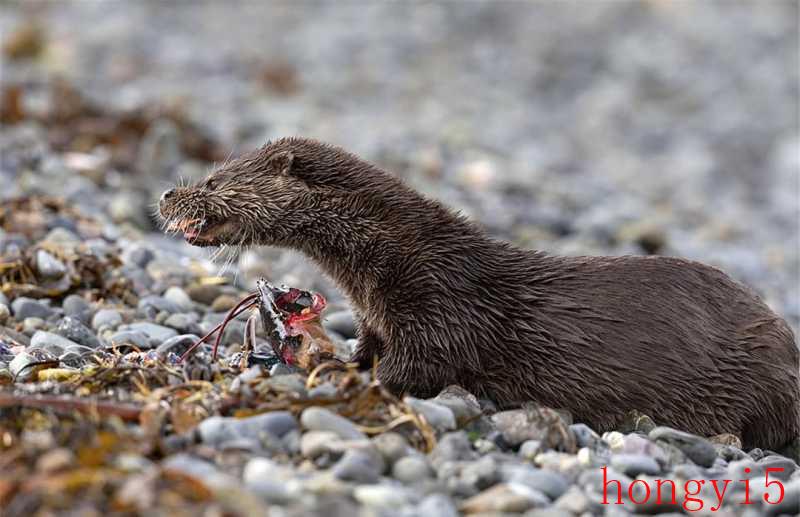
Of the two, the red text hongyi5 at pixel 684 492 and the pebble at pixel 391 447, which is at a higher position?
the pebble at pixel 391 447

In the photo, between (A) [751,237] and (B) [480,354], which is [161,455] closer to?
(B) [480,354]

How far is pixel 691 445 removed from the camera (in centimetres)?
373

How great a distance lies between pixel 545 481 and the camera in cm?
329

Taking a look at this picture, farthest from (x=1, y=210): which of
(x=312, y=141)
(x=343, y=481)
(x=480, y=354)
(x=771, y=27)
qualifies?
(x=771, y=27)

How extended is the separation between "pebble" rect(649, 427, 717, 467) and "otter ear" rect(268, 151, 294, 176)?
5.92 feet

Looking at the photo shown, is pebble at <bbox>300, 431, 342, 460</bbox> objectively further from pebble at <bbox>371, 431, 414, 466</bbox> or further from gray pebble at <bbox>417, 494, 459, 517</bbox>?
gray pebble at <bbox>417, 494, 459, 517</bbox>

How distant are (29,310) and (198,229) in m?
1.02

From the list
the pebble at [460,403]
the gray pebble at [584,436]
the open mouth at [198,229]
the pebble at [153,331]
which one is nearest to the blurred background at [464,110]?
the pebble at [153,331]

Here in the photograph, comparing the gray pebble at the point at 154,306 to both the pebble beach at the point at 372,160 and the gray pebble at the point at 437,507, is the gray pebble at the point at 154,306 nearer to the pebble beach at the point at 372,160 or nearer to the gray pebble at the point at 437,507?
the pebble beach at the point at 372,160

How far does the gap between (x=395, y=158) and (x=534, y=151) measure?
2.82 m

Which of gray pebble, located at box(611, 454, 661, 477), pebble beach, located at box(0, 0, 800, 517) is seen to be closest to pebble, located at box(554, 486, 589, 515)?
pebble beach, located at box(0, 0, 800, 517)

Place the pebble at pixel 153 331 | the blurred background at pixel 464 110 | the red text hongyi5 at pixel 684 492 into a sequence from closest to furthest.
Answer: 1. the red text hongyi5 at pixel 684 492
2. the pebble at pixel 153 331
3. the blurred background at pixel 464 110

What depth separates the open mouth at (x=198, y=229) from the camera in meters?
4.60

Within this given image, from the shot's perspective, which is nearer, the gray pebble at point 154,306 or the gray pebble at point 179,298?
the gray pebble at point 154,306
